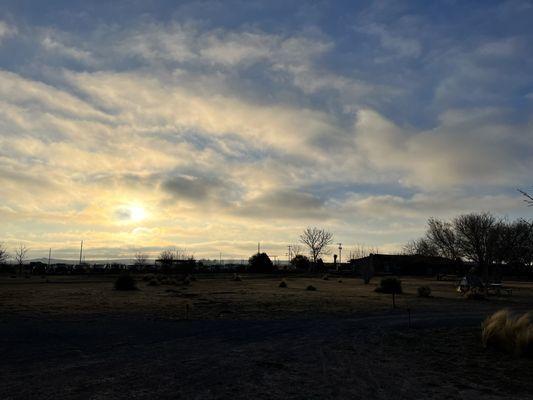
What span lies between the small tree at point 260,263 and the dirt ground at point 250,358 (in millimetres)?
66716

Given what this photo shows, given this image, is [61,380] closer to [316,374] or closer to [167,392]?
[167,392]

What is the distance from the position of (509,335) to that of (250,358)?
6.44 metres

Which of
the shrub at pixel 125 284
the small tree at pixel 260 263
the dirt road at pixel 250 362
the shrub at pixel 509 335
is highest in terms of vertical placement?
the small tree at pixel 260 263

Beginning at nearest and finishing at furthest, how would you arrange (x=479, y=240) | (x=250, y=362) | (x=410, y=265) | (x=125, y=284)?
(x=250, y=362)
(x=125, y=284)
(x=479, y=240)
(x=410, y=265)

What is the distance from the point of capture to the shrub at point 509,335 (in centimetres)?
1077

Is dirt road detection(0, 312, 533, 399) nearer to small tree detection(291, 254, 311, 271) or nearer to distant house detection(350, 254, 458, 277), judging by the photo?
distant house detection(350, 254, 458, 277)

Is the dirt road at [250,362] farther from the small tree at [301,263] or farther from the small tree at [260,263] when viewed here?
the small tree at [301,263]

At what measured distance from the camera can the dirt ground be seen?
7.79 meters

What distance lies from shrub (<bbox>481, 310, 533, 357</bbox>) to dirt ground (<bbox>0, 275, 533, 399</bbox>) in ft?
1.19

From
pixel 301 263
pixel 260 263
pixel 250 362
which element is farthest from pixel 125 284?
pixel 301 263

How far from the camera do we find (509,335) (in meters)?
11.5

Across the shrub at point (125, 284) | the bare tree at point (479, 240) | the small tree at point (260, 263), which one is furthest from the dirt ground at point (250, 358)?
the small tree at point (260, 263)

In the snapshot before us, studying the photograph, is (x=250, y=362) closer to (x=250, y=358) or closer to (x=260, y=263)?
(x=250, y=358)

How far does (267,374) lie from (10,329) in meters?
10.0
